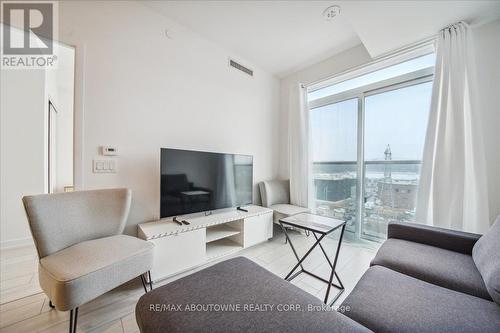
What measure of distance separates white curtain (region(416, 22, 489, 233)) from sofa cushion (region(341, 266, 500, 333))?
116cm

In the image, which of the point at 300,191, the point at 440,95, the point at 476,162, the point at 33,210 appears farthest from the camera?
the point at 300,191

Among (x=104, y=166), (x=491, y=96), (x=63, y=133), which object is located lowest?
(x=104, y=166)

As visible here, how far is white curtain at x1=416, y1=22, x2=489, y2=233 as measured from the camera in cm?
166

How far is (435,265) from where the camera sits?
Answer: 120 cm

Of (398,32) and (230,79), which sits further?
(230,79)

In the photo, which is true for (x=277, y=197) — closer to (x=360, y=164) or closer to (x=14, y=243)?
(x=360, y=164)

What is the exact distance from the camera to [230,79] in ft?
8.82

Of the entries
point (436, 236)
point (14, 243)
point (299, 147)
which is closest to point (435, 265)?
point (436, 236)

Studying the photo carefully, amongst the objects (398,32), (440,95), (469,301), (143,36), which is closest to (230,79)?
(143,36)

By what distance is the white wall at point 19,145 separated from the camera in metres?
2.32

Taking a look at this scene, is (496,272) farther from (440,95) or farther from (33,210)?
(33,210)

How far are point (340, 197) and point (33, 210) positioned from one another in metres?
3.32

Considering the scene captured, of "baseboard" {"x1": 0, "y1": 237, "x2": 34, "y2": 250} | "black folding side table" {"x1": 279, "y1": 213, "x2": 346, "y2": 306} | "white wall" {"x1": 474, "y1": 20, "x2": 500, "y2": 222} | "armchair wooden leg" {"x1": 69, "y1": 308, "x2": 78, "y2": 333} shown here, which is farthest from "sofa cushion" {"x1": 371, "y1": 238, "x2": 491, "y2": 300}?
"baseboard" {"x1": 0, "y1": 237, "x2": 34, "y2": 250}

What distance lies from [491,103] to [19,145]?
540 centimetres
